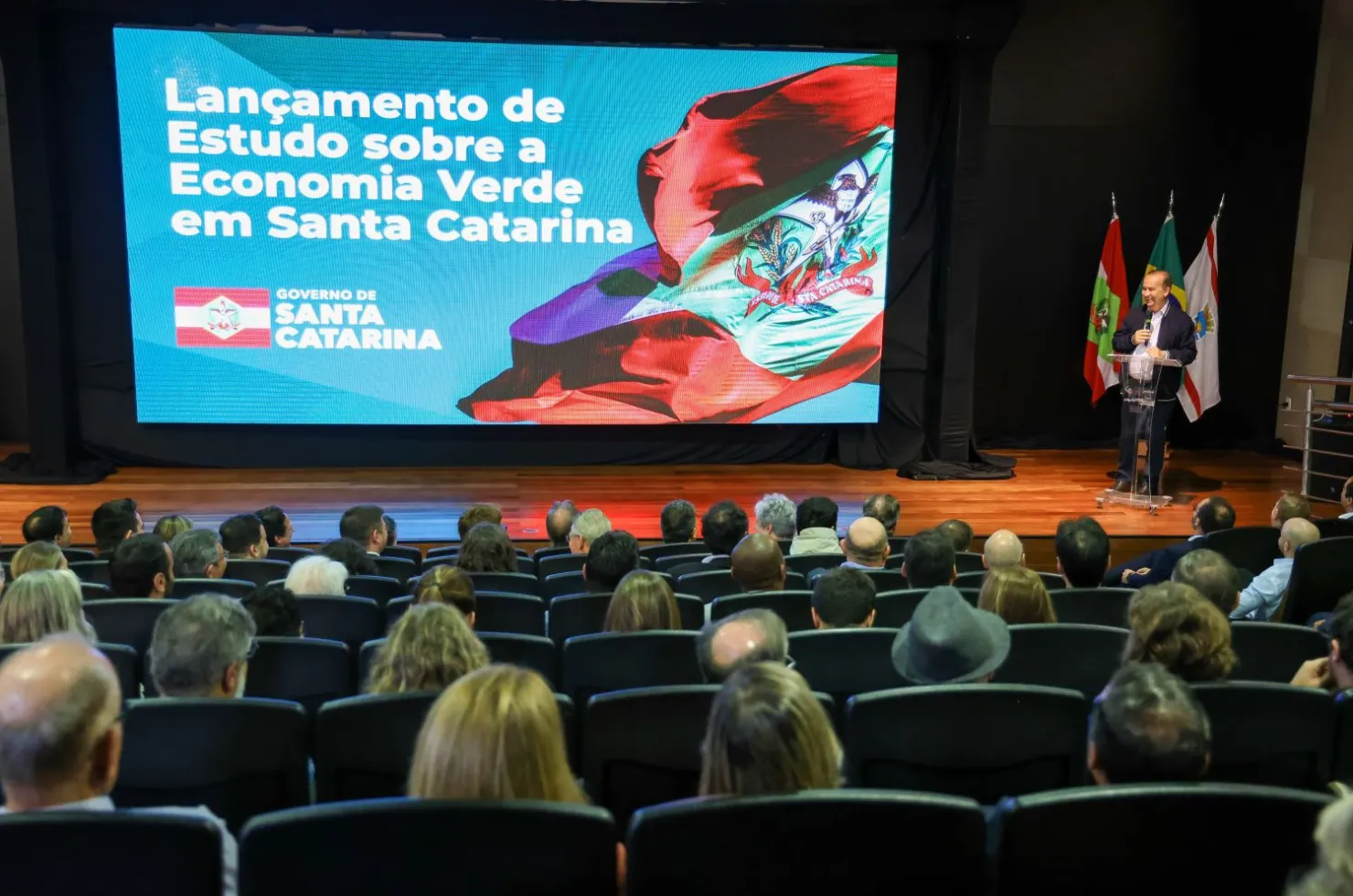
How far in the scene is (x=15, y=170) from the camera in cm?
793

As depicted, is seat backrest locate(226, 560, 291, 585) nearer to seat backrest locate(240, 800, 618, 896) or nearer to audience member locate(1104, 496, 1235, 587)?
seat backrest locate(240, 800, 618, 896)

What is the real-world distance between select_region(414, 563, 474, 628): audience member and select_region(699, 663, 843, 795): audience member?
65.1 inches

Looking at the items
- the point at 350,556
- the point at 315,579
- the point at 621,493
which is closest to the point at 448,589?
the point at 315,579

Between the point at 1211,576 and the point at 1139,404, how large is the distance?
456cm

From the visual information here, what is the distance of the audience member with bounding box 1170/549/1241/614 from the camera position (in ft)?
11.0

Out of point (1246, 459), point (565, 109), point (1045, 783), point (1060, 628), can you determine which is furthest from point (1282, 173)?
point (1045, 783)

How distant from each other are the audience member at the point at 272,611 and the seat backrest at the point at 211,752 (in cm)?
82

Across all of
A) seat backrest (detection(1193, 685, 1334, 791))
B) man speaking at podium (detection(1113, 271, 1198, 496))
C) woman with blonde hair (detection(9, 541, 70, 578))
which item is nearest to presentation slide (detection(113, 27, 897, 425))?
man speaking at podium (detection(1113, 271, 1198, 496))

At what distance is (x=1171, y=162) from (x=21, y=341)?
9.57 meters

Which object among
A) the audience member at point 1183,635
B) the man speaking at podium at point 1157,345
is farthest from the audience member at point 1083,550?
the man speaking at podium at point 1157,345

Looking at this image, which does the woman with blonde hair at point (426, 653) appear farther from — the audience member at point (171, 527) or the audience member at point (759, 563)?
the audience member at point (171, 527)

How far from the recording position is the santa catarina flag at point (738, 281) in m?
8.43

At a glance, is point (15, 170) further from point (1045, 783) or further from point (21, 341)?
point (1045, 783)

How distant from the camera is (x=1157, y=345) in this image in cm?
745
